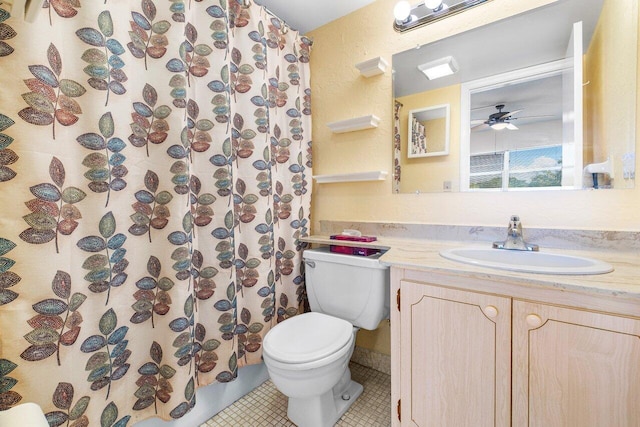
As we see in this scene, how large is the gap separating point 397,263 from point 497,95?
1.00 metres

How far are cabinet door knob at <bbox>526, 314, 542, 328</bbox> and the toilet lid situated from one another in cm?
70

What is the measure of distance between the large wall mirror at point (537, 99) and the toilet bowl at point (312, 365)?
0.94 meters

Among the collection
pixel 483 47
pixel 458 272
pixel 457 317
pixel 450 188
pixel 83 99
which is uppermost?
pixel 483 47

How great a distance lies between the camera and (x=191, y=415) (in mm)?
1296

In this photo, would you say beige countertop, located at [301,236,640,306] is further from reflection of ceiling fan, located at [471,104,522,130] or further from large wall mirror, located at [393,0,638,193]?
reflection of ceiling fan, located at [471,104,522,130]

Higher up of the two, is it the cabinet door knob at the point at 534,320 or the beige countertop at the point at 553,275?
the beige countertop at the point at 553,275

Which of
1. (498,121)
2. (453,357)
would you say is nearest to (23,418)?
(453,357)

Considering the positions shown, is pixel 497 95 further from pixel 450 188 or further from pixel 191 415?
pixel 191 415

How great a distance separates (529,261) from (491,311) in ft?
1.43

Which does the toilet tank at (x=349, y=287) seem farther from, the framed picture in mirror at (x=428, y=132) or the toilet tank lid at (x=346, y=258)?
the framed picture in mirror at (x=428, y=132)

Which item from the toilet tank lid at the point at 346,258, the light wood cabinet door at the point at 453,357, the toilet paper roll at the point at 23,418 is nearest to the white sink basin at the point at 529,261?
the light wood cabinet door at the point at 453,357

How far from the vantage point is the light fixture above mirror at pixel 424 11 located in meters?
1.38

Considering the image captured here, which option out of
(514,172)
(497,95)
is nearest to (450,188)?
(514,172)

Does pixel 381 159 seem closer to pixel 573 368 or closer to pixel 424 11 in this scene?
pixel 424 11
